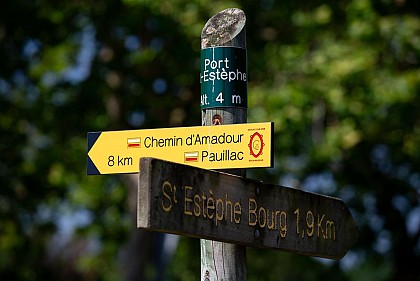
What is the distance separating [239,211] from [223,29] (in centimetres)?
91

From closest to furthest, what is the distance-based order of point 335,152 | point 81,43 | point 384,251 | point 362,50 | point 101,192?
point 362,50 < point 335,152 < point 81,43 < point 101,192 < point 384,251

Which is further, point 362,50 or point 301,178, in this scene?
point 301,178

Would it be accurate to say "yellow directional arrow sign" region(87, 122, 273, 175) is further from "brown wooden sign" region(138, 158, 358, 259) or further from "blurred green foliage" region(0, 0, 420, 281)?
"blurred green foliage" region(0, 0, 420, 281)

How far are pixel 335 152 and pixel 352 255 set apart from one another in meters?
4.91

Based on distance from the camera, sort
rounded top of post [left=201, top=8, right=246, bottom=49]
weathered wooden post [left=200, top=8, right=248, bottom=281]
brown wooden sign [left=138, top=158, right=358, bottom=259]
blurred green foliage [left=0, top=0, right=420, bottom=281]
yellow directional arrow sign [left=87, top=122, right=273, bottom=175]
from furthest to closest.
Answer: blurred green foliage [left=0, top=0, right=420, bottom=281], rounded top of post [left=201, top=8, right=246, bottom=49], weathered wooden post [left=200, top=8, right=248, bottom=281], yellow directional arrow sign [left=87, top=122, right=273, bottom=175], brown wooden sign [left=138, top=158, right=358, bottom=259]

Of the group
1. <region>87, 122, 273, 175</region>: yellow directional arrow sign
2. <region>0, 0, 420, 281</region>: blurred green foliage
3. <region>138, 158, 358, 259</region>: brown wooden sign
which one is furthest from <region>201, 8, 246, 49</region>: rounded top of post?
<region>0, 0, 420, 281</region>: blurred green foliage

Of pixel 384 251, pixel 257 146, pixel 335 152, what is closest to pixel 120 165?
pixel 257 146

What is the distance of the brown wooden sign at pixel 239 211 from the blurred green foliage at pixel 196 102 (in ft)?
28.1

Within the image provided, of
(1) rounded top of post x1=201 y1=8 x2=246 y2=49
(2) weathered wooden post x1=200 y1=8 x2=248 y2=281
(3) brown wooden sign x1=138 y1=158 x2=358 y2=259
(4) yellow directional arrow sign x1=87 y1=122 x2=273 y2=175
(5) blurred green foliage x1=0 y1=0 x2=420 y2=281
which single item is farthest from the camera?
(5) blurred green foliage x1=0 y1=0 x2=420 y2=281

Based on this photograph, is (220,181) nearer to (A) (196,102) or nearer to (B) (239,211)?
(B) (239,211)

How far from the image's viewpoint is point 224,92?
5.29m

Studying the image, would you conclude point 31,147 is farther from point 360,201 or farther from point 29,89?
point 360,201

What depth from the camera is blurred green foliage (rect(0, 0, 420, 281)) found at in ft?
48.4

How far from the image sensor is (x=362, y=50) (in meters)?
14.7
